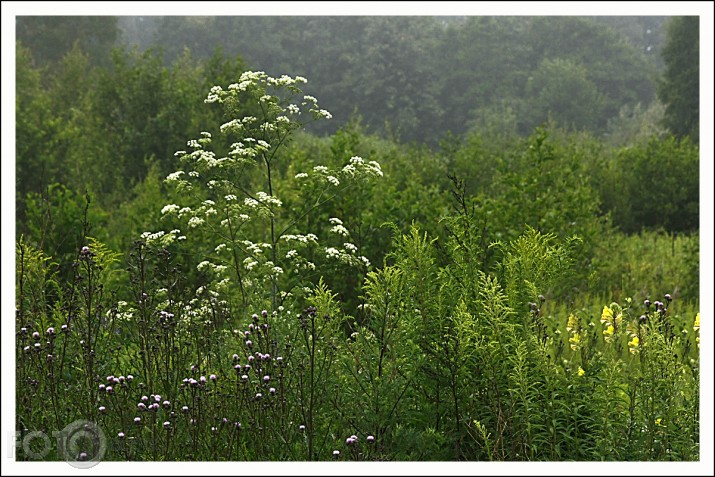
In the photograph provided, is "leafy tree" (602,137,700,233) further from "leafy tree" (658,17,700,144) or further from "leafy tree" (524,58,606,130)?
"leafy tree" (524,58,606,130)

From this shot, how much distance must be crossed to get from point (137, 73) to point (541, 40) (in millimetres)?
24663

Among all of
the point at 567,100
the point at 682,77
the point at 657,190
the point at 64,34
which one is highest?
the point at 64,34

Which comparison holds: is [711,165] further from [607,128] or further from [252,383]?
[607,128]

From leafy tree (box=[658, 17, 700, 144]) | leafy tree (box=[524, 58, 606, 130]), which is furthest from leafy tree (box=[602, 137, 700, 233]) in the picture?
leafy tree (box=[524, 58, 606, 130])

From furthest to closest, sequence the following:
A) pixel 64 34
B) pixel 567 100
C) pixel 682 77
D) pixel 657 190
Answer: pixel 567 100 → pixel 64 34 → pixel 682 77 → pixel 657 190

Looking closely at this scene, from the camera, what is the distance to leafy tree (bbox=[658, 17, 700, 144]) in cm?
2006

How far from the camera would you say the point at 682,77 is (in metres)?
20.5

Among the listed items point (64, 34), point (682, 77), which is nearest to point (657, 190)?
point (682, 77)

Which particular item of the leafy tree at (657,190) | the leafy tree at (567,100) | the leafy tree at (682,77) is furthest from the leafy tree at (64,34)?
the leafy tree at (657,190)

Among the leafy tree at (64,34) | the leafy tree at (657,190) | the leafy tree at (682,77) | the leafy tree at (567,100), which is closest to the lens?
the leafy tree at (657,190)

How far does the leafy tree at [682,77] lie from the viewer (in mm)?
20062

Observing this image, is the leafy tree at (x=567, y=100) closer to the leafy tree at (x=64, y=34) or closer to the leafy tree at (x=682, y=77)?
the leafy tree at (x=682, y=77)

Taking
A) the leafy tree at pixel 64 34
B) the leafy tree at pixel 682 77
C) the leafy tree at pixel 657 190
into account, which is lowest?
the leafy tree at pixel 657 190

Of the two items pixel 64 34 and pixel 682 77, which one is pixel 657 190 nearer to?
pixel 682 77
